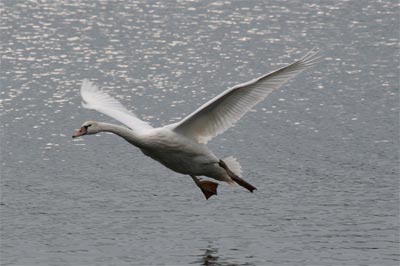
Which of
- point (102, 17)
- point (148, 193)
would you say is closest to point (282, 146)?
point (148, 193)

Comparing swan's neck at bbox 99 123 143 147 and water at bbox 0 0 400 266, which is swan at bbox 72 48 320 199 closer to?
swan's neck at bbox 99 123 143 147

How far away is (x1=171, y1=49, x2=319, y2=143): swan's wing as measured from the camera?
48.1ft

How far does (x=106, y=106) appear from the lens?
18.0 meters

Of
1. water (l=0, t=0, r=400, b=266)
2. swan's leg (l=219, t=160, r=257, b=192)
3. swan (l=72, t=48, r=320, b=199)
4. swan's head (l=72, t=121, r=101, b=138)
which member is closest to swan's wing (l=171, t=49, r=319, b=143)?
swan (l=72, t=48, r=320, b=199)

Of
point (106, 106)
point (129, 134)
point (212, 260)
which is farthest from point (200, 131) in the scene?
point (106, 106)

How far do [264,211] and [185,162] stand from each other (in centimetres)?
204

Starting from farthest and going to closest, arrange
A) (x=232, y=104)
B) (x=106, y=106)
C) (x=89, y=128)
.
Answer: (x=106, y=106)
(x=89, y=128)
(x=232, y=104)

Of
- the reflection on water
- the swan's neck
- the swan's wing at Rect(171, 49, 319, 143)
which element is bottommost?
the reflection on water

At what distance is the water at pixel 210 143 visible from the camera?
15836 mm

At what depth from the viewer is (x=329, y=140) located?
21.2 metres

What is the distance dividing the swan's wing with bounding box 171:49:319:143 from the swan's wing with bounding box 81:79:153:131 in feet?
4.24

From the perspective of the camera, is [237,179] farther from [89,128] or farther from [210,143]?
[210,143]

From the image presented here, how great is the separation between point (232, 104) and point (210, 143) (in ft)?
19.0

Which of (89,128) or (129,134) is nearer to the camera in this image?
(129,134)
